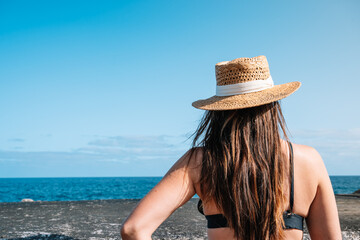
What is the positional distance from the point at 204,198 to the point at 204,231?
180 cm

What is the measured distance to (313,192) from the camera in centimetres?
167

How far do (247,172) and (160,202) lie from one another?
429 millimetres

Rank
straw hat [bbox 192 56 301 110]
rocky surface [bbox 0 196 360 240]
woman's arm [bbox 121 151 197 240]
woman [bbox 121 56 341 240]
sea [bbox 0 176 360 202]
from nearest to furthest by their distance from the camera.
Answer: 1. woman's arm [bbox 121 151 197 240]
2. woman [bbox 121 56 341 240]
3. straw hat [bbox 192 56 301 110]
4. rocky surface [bbox 0 196 360 240]
5. sea [bbox 0 176 360 202]

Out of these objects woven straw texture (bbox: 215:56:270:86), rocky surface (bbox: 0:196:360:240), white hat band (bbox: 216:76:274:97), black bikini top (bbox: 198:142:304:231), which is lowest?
rocky surface (bbox: 0:196:360:240)

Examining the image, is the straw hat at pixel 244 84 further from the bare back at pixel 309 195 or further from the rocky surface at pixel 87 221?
the rocky surface at pixel 87 221

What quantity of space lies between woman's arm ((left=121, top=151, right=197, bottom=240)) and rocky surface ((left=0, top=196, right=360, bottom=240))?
173 cm

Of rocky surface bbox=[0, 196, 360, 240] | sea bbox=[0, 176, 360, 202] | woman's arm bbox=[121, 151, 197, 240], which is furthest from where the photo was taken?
sea bbox=[0, 176, 360, 202]

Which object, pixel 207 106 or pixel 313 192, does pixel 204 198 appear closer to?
pixel 207 106

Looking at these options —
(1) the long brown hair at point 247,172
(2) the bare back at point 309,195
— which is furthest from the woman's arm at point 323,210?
(1) the long brown hair at point 247,172

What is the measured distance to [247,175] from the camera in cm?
155

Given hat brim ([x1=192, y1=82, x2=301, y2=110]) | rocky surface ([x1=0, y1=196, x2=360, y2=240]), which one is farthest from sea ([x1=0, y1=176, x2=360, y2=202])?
hat brim ([x1=192, y1=82, x2=301, y2=110])

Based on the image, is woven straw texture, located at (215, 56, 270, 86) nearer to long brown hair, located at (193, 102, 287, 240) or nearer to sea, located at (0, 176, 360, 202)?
long brown hair, located at (193, 102, 287, 240)

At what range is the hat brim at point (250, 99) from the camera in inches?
61.5

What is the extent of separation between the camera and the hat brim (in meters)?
1.56
